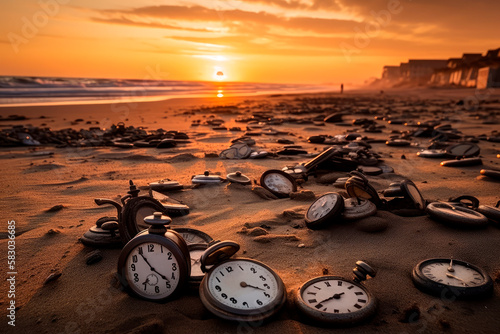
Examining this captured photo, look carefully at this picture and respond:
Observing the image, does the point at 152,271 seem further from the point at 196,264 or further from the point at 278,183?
the point at 278,183

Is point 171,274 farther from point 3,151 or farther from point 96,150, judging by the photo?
point 3,151

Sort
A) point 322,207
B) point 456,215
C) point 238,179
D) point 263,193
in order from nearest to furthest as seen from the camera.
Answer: point 456,215
point 322,207
point 263,193
point 238,179

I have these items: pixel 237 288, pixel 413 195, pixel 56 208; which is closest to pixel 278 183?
pixel 413 195

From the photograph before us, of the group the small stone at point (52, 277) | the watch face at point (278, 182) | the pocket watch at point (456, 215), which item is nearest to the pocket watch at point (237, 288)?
the small stone at point (52, 277)

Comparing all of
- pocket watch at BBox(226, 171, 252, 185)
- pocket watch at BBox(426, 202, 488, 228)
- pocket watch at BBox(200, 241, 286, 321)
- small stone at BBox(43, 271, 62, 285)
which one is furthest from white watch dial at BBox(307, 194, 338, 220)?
small stone at BBox(43, 271, 62, 285)

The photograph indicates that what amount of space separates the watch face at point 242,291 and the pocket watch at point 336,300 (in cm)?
21

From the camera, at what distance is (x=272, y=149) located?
9617 mm

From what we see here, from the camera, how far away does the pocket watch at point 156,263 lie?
8.55 feet

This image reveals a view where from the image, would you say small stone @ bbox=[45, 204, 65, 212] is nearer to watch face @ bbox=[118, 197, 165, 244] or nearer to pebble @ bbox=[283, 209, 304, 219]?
watch face @ bbox=[118, 197, 165, 244]

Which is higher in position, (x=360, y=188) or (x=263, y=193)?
(x=360, y=188)

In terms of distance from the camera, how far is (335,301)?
8.39 ft

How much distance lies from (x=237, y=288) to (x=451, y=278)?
6.13ft

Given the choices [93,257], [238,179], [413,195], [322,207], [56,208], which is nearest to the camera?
[93,257]

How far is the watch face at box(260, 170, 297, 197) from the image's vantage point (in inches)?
222
